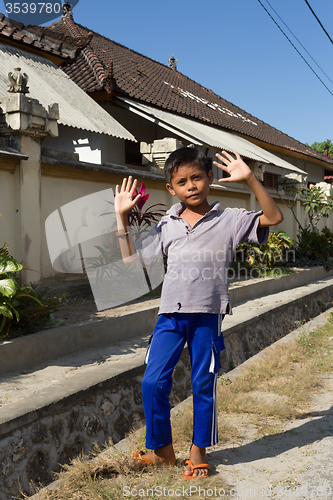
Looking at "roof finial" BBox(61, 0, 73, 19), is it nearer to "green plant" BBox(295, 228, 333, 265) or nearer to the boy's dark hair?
"green plant" BBox(295, 228, 333, 265)

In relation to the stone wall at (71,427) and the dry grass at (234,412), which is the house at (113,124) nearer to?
the stone wall at (71,427)

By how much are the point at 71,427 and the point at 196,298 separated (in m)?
1.63

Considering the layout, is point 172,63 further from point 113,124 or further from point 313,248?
point 113,124

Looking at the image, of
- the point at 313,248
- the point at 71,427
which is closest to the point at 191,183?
the point at 71,427

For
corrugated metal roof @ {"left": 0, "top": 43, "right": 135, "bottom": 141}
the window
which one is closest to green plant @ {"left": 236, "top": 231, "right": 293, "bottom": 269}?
corrugated metal roof @ {"left": 0, "top": 43, "right": 135, "bottom": 141}

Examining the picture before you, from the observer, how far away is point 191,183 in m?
2.46

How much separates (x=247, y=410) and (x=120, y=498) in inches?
56.6

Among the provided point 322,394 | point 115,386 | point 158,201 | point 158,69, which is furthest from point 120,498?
point 158,69

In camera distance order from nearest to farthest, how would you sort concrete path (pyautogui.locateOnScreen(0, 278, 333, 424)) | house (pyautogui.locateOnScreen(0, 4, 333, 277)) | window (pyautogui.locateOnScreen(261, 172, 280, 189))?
concrete path (pyautogui.locateOnScreen(0, 278, 333, 424)), house (pyautogui.locateOnScreen(0, 4, 333, 277)), window (pyautogui.locateOnScreen(261, 172, 280, 189))

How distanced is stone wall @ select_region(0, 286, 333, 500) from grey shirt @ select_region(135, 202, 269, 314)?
1.34 meters

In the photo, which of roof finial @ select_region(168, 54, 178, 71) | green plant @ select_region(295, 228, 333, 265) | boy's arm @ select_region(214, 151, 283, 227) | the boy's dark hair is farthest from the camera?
roof finial @ select_region(168, 54, 178, 71)

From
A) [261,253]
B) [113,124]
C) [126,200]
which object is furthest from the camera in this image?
[261,253]

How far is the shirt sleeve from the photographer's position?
2436 millimetres

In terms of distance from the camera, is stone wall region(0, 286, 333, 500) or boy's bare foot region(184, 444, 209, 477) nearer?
boy's bare foot region(184, 444, 209, 477)
